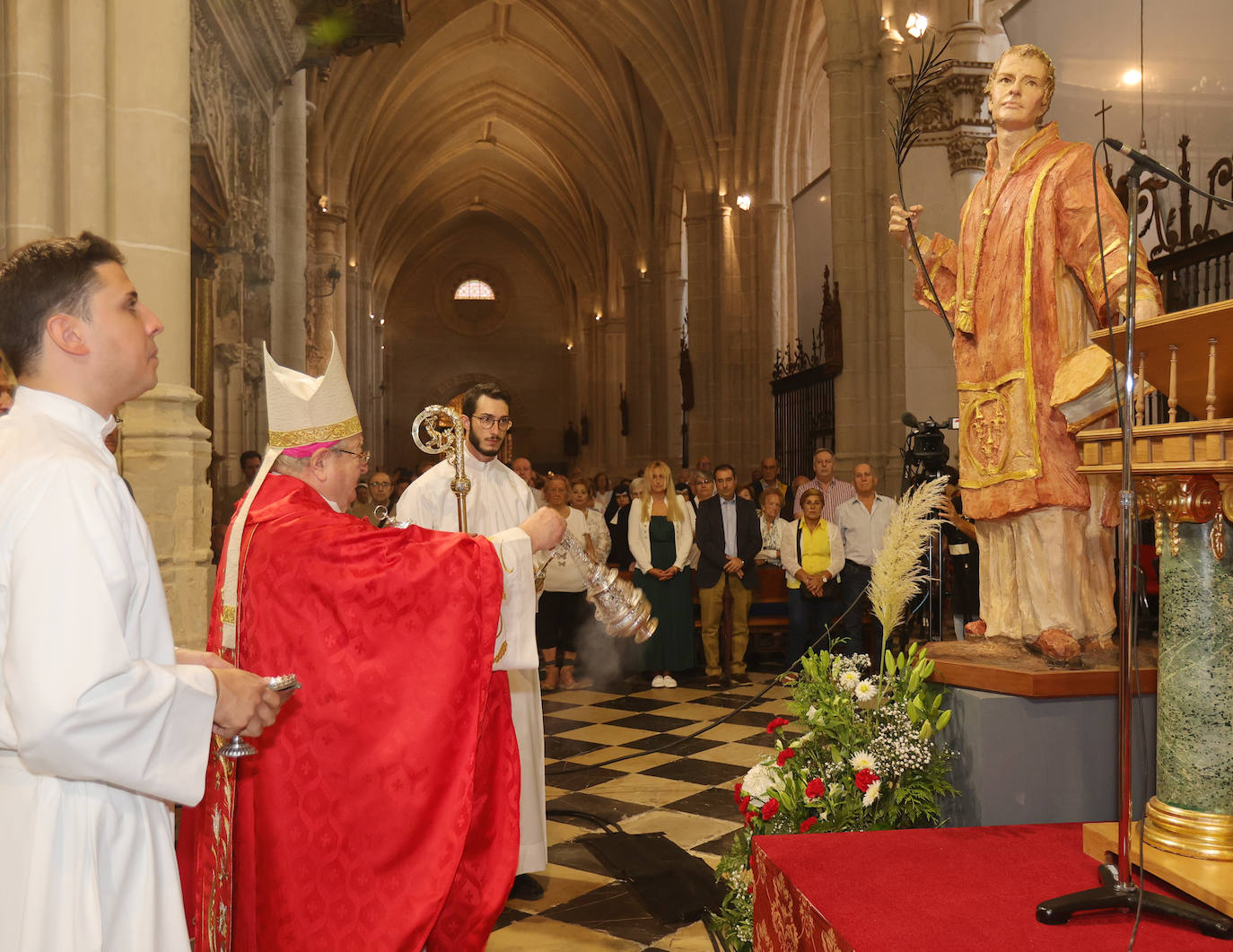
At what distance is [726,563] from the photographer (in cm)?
828

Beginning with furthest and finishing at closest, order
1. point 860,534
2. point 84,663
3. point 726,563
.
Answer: point 726,563, point 860,534, point 84,663

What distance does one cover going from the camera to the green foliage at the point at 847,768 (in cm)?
313

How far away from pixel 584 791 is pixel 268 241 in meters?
6.61

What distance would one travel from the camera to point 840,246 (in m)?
11.6

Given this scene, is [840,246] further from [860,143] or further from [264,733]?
[264,733]

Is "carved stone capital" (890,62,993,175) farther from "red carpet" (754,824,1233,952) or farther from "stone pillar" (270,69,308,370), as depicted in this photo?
"red carpet" (754,824,1233,952)

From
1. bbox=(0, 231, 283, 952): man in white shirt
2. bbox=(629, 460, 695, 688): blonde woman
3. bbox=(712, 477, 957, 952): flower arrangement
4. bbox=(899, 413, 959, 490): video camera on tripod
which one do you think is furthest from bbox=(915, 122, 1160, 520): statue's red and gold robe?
bbox=(629, 460, 695, 688): blonde woman

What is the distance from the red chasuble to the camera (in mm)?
2729

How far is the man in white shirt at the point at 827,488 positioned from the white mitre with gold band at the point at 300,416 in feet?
18.1

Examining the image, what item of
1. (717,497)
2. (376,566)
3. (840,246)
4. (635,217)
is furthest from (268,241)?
(635,217)

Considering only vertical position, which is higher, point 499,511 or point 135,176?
point 135,176

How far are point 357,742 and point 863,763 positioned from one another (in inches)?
55.1

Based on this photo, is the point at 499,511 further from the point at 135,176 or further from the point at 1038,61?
the point at 1038,61

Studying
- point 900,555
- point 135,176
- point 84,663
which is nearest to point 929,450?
point 900,555
